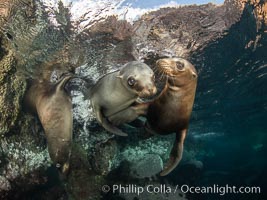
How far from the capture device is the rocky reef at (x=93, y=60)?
25.9ft

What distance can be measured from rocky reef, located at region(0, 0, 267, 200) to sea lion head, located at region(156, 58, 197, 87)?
2568 millimetres

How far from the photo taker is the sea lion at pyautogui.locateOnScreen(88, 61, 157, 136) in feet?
18.6

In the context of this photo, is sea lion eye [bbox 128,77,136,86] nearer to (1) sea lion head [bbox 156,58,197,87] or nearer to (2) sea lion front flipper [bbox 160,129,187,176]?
(1) sea lion head [bbox 156,58,197,87]

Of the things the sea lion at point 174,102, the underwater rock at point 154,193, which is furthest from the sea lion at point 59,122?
the underwater rock at point 154,193

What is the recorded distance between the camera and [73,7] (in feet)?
23.4

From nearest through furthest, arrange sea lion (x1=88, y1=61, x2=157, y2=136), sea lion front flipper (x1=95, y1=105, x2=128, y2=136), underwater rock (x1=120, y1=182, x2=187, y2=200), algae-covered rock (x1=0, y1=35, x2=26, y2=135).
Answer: sea lion (x1=88, y1=61, x2=157, y2=136) < sea lion front flipper (x1=95, y1=105, x2=128, y2=136) < algae-covered rock (x1=0, y1=35, x2=26, y2=135) < underwater rock (x1=120, y1=182, x2=187, y2=200)

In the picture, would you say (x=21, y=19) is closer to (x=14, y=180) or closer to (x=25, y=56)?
(x=25, y=56)

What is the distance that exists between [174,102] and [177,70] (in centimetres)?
72

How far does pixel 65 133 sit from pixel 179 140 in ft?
8.01

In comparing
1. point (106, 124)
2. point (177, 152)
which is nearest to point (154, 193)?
point (177, 152)

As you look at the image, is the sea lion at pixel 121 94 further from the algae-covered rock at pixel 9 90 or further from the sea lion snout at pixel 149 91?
the algae-covered rock at pixel 9 90

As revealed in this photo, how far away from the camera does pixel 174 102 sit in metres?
6.18

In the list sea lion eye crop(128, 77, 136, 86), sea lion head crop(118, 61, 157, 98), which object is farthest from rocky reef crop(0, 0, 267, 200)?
sea lion eye crop(128, 77, 136, 86)

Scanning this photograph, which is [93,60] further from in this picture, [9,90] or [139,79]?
[139,79]
